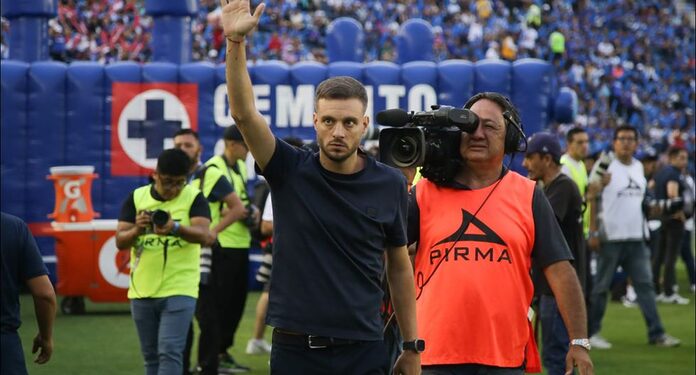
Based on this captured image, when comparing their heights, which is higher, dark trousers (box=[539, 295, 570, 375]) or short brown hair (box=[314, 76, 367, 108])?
short brown hair (box=[314, 76, 367, 108])

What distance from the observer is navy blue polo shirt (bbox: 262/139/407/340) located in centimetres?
479

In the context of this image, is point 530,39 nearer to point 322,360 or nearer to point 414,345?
point 414,345

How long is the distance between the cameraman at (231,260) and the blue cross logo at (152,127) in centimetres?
521

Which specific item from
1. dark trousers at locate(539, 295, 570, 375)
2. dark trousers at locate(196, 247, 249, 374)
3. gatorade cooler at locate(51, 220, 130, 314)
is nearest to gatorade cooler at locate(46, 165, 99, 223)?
gatorade cooler at locate(51, 220, 130, 314)

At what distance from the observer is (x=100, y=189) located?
629 inches

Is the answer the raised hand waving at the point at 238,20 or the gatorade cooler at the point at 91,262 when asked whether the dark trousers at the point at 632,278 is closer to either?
the gatorade cooler at the point at 91,262

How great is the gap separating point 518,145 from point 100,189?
1108cm

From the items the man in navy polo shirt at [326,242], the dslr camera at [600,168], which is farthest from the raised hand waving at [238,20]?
the dslr camera at [600,168]

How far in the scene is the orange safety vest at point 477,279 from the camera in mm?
5207

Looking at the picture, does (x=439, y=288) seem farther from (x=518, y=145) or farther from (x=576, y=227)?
(x=576, y=227)

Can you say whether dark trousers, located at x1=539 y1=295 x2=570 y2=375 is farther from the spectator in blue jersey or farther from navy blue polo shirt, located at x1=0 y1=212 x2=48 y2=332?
navy blue polo shirt, located at x1=0 y1=212 x2=48 y2=332

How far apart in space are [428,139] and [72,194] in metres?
10.0

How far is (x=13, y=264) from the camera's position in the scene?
18.6 ft

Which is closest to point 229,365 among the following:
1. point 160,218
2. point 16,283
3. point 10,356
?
point 160,218
